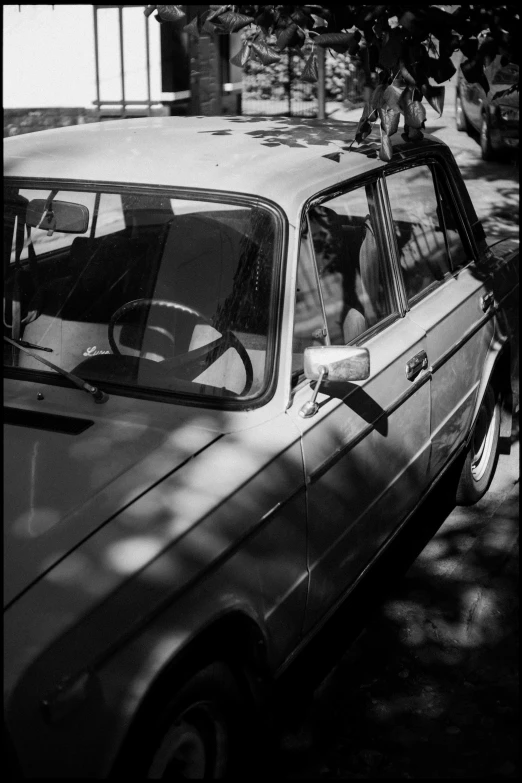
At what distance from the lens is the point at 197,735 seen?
8.04 ft

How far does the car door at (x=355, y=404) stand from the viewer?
9.74 ft

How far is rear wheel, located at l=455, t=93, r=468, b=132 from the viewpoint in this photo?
18031 millimetres

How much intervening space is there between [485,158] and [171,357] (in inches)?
532

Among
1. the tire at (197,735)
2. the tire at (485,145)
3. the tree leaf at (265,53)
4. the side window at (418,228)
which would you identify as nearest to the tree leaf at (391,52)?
the tree leaf at (265,53)

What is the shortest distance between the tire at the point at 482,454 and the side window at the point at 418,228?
32.5 inches

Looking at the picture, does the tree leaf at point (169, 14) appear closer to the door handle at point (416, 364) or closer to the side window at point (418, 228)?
the side window at point (418, 228)

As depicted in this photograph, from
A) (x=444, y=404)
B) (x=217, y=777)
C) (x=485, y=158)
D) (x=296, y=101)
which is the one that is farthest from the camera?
(x=296, y=101)

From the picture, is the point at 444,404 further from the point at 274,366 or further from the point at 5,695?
the point at 5,695

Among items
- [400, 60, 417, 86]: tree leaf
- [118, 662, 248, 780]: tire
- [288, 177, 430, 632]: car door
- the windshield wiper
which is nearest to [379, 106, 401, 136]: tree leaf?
[400, 60, 417, 86]: tree leaf

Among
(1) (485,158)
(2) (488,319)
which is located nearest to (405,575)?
(2) (488,319)

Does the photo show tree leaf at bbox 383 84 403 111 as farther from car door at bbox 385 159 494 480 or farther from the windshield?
the windshield

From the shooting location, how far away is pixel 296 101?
67.0 ft

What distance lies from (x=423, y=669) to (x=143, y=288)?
1826 millimetres

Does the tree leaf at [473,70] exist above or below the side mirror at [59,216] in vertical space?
above
